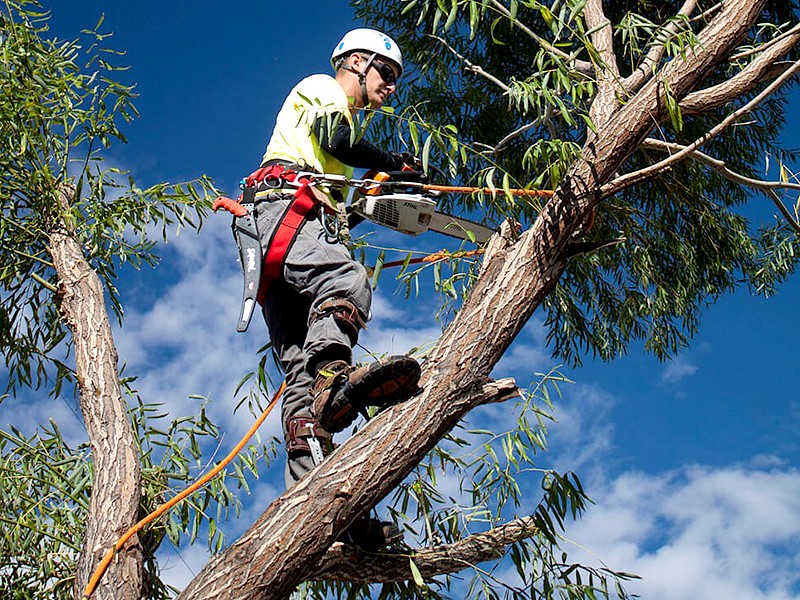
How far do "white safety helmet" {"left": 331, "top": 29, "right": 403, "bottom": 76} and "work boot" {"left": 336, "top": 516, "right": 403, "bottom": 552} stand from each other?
1.47m

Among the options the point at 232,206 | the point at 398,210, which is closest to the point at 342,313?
the point at 398,210

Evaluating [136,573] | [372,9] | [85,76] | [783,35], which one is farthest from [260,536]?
[372,9]

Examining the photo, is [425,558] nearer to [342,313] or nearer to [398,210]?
[342,313]

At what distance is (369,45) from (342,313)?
97cm

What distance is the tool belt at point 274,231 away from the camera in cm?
286

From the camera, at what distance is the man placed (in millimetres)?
2555

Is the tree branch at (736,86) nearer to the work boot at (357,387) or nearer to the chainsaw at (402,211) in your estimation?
the chainsaw at (402,211)

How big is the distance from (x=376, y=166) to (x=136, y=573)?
136 cm

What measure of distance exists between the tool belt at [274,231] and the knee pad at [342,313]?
0.74 feet

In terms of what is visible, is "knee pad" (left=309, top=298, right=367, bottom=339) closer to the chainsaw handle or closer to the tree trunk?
the chainsaw handle

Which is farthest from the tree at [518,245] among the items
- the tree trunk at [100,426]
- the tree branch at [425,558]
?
the tree trunk at [100,426]

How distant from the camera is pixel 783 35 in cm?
290

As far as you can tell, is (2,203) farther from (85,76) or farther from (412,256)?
(412,256)

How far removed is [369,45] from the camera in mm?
3178
